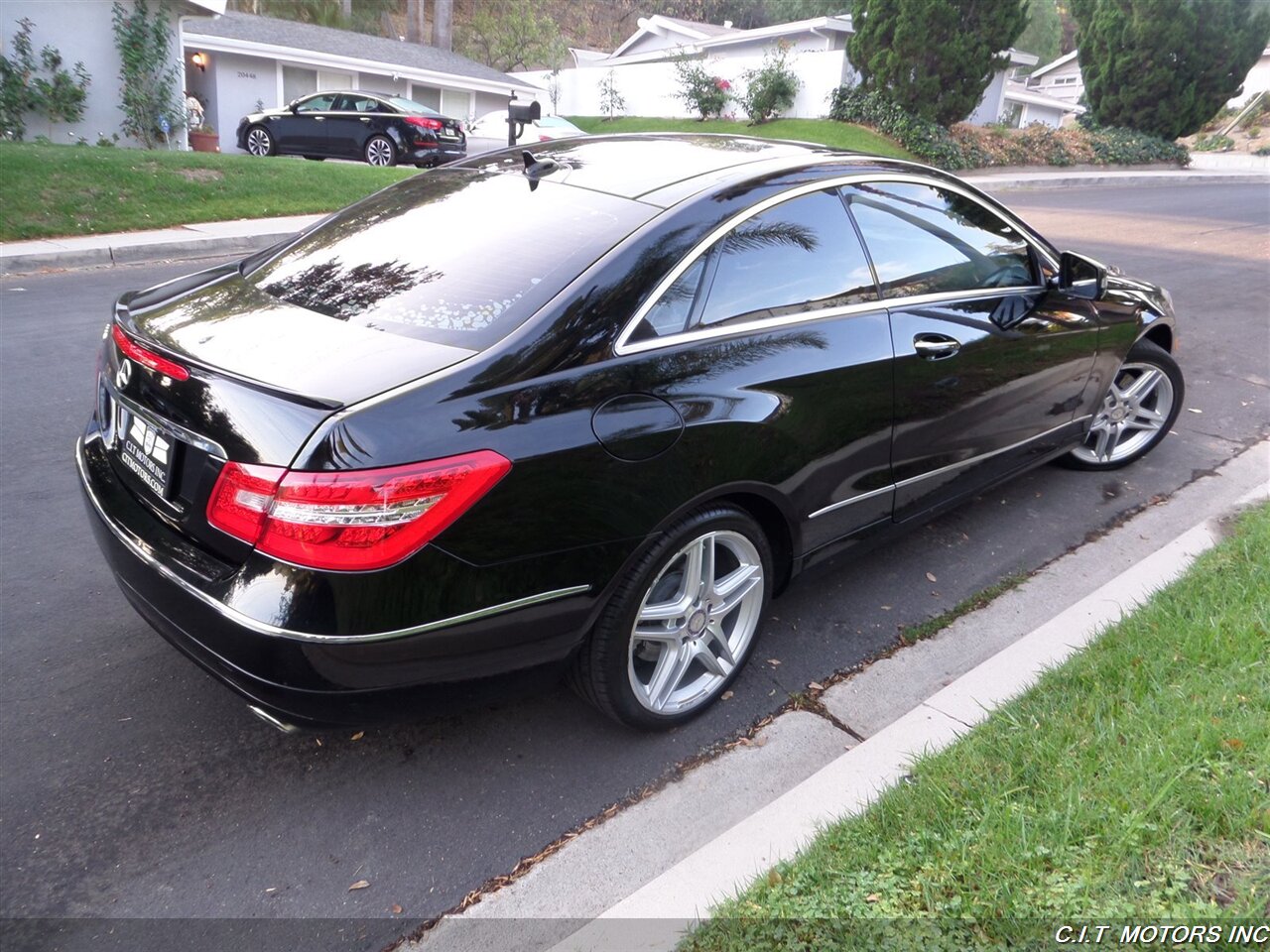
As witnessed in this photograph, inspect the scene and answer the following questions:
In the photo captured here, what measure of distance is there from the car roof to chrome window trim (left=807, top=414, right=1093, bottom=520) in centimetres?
115

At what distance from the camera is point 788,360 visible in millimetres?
3049

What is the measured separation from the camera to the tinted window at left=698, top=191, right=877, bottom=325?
3.00 m

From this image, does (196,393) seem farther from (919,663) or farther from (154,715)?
(919,663)

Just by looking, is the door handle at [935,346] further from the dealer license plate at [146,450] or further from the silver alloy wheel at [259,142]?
the silver alloy wheel at [259,142]

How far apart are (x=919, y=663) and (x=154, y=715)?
8.44 feet

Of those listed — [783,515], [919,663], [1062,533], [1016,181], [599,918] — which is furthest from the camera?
[1016,181]

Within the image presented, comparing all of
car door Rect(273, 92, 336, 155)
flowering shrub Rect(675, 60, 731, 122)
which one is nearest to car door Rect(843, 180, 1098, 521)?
car door Rect(273, 92, 336, 155)

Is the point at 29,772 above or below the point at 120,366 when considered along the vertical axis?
below

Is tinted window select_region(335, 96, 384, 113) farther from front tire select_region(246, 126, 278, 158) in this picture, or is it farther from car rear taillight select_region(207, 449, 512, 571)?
car rear taillight select_region(207, 449, 512, 571)

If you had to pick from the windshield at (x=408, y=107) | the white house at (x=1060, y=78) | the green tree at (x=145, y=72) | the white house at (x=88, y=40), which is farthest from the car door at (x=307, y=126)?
the white house at (x=1060, y=78)

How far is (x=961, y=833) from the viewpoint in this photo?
2395 mm

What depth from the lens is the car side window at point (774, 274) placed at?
9.39 ft

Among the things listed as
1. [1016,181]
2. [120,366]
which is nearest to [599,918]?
[120,366]

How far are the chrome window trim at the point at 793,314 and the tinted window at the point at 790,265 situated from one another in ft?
0.08
